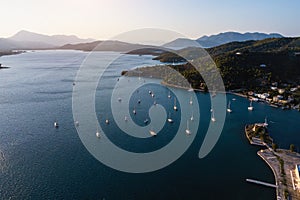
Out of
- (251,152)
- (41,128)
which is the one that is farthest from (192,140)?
(41,128)

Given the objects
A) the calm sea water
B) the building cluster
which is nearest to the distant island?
the building cluster

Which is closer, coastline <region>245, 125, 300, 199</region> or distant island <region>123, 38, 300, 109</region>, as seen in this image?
coastline <region>245, 125, 300, 199</region>

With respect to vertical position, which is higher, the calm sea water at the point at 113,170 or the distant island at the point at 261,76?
the distant island at the point at 261,76

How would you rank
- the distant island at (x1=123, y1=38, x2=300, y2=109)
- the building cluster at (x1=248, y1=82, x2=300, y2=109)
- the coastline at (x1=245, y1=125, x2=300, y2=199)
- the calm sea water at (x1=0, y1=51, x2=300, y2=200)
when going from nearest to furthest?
the coastline at (x1=245, y1=125, x2=300, y2=199) < the calm sea water at (x1=0, y1=51, x2=300, y2=200) < the building cluster at (x1=248, y1=82, x2=300, y2=109) < the distant island at (x1=123, y1=38, x2=300, y2=109)

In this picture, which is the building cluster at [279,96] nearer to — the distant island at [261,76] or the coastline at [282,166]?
the distant island at [261,76]

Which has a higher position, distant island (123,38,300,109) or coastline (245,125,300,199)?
distant island (123,38,300,109)

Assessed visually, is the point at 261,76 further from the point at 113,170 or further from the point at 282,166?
the point at 113,170

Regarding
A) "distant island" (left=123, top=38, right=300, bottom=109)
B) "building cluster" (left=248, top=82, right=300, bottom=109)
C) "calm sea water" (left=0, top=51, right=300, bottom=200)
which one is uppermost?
"distant island" (left=123, top=38, right=300, bottom=109)

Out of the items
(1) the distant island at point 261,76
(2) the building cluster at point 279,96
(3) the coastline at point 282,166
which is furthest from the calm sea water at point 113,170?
(1) the distant island at point 261,76

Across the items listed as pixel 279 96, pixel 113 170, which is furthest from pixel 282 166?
pixel 279 96

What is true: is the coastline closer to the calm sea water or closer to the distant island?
the calm sea water

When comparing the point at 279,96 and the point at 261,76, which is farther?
the point at 261,76
